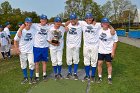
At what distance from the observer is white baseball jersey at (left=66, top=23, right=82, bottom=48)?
32.0 feet

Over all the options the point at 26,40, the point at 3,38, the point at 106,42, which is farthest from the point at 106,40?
the point at 3,38

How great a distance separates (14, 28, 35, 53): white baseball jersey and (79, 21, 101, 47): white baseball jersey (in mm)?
1665

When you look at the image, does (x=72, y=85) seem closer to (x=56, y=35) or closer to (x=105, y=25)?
(x=56, y=35)

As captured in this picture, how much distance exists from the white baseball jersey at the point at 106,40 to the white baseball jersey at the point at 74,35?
74 centimetres

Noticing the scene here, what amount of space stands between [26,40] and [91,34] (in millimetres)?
2033

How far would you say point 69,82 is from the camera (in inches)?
378

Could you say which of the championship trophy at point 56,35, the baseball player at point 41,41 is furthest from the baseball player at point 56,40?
the baseball player at point 41,41

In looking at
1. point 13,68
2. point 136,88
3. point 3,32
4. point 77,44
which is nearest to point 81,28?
point 77,44

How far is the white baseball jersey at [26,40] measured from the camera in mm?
9336

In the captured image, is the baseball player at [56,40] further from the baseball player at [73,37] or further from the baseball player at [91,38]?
the baseball player at [91,38]

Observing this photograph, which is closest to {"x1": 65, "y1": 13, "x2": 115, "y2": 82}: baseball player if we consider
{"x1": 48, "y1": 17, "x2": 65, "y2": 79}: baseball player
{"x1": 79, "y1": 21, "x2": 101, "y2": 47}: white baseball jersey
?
{"x1": 79, "y1": 21, "x2": 101, "y2": 47}: white baseball jersey

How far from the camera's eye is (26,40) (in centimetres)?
937

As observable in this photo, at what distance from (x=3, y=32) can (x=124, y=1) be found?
8173 cm

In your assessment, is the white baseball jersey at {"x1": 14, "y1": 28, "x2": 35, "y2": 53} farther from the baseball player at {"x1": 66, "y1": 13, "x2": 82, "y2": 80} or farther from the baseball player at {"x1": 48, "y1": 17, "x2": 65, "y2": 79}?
the baseball player at {"x1": 66, "y1": 13, "x2": 82, "y2": 80}
